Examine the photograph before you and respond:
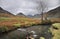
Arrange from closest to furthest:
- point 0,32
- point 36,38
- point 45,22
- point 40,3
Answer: point 36,38, point 0,32, point 45,22, point 40,3

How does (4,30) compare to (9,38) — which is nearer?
(9,38)

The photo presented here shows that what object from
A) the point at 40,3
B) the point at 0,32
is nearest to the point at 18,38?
the point at 0,32

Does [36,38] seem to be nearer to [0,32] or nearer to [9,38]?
[9,38]

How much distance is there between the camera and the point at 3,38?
69.4ft

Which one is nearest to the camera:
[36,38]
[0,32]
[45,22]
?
[36,38]

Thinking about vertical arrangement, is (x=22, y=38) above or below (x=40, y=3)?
below

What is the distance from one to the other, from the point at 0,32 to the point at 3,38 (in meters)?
3.67

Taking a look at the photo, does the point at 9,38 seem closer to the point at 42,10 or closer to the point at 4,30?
the point at 4,30

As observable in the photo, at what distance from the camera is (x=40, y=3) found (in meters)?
55.7

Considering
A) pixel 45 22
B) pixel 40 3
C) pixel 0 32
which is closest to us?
pixel 0 32

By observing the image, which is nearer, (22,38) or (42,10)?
(22,38)

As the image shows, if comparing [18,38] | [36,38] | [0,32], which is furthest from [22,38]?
[0,32]

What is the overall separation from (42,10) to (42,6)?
1485mm

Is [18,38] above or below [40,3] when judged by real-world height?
below
